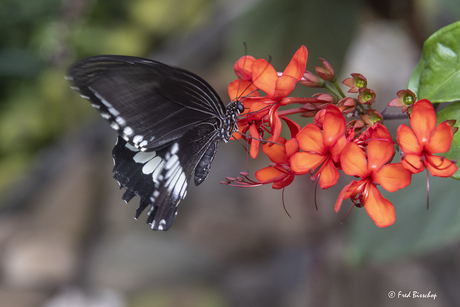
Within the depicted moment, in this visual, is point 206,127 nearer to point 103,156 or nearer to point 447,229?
point 447,229

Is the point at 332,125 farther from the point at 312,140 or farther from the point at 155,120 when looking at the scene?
the point at 155,120

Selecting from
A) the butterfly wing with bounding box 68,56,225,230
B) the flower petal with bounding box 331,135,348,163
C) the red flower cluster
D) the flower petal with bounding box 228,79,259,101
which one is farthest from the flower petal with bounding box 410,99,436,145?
the butterfly wing with bounding box 68,56,225,230

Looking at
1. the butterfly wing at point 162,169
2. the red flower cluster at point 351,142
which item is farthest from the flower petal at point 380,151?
the butterfly wing at point 162,169

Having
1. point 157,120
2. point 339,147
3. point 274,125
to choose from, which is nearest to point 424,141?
point 339,147

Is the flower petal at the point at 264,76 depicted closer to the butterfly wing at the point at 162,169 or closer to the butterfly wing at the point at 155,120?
the butterfly wing at the point at 155,120

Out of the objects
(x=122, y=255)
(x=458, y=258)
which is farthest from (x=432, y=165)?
(x=122, y=255)

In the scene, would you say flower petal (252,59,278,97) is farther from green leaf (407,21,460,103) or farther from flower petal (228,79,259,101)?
green leaf (407,21,460,103)
